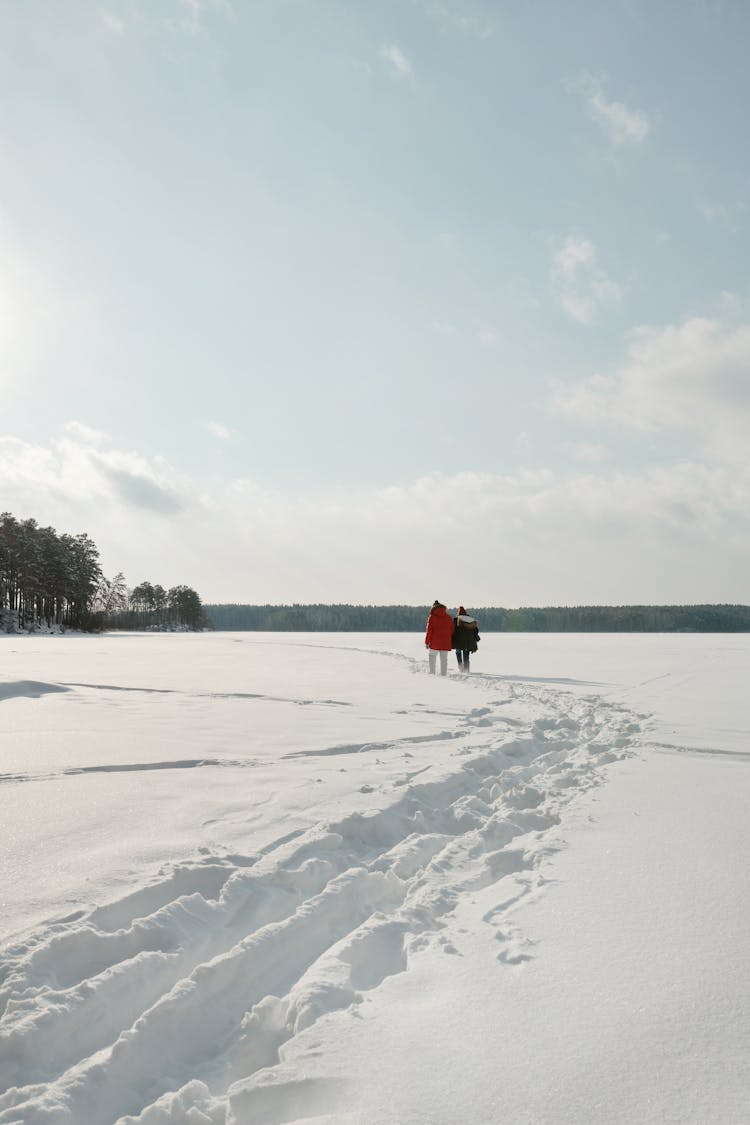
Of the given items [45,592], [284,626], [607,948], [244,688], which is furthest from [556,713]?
[284,626]

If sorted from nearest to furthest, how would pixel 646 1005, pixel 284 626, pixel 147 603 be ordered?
pixel 646 1005, pixel 147 603, pixel 284 626

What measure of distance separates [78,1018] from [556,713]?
8.19 m

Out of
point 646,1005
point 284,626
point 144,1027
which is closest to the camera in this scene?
point 144,1027

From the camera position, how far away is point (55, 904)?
8.85ft

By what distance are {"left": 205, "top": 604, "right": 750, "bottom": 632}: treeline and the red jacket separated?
100007 millimetres

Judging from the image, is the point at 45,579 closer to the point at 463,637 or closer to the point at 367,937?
the point at 463,637

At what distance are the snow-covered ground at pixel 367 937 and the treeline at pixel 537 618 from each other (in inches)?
4390

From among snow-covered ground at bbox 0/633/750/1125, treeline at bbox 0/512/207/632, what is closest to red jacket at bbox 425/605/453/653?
snow-covered ground at bbox 0/633/750/1125

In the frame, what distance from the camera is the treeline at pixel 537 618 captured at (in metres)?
122

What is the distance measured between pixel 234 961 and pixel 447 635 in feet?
45.7

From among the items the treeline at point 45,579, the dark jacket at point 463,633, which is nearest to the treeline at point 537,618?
the treeline at point 45,579

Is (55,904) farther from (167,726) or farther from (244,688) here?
(244,688)

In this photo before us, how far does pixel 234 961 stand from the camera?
7.86 feet

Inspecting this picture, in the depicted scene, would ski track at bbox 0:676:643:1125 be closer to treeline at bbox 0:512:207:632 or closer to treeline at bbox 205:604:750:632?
treeline at bbox 0:512:207:632
